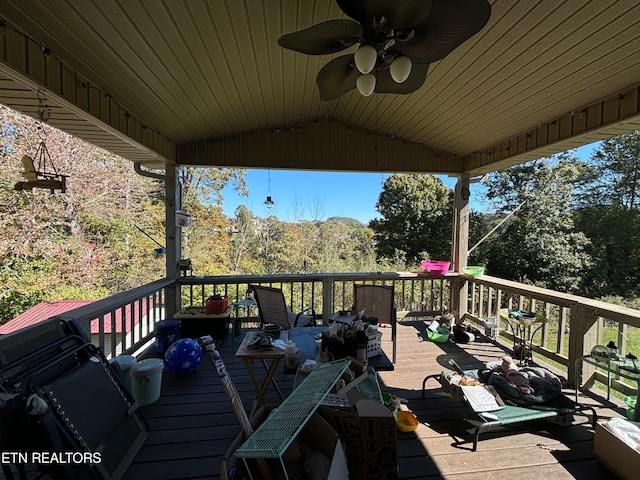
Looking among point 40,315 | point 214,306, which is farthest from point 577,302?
point 40,315

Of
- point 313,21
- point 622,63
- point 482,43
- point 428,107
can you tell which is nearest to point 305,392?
point 313,21

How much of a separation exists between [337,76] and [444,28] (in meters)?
0.72

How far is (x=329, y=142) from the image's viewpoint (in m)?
4.54

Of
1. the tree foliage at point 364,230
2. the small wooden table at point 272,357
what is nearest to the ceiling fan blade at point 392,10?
the small wooden table at point 272,357

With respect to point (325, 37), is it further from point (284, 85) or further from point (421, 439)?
point (421, 439)

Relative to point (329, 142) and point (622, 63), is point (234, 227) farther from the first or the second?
point (622, 63)

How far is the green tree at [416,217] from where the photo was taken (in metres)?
12.2

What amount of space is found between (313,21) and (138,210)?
1055 cm

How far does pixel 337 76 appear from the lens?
1.96m

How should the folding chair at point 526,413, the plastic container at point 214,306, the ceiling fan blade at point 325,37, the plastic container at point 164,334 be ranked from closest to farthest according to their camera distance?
the ceiling fan blade at point 325,37
the folding chair at point 526,413
the plastic container at point 164,334
the plastic container at point 214,306

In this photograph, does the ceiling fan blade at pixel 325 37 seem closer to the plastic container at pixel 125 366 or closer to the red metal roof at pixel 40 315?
the plastic container at pixel 125 366

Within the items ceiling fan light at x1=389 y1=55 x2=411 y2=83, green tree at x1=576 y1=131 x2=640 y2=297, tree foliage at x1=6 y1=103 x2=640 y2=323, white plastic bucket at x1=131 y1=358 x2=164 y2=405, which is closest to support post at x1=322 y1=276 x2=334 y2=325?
white plastic bucket at x1=131 y1=358 x2=164 y2=405

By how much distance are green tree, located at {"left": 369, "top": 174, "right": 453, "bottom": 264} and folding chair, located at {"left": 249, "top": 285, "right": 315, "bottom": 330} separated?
917 centimetres

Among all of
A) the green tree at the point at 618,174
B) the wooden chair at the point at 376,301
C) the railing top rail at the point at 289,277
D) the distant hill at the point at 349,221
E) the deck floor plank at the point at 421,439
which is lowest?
the deck floor plank at the point at 421,439
